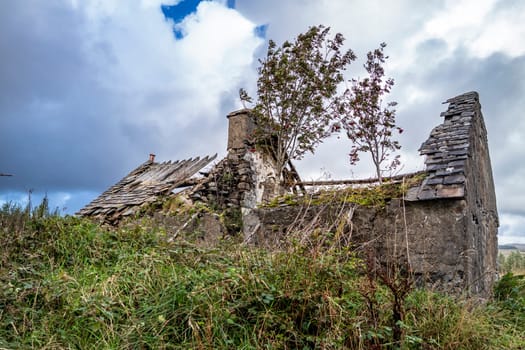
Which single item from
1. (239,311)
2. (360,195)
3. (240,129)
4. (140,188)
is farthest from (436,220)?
(140,188)

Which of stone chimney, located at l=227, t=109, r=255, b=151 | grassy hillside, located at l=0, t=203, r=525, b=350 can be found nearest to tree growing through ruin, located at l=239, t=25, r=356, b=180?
stone chimney, located at l=227, t=109, r=255, b=151

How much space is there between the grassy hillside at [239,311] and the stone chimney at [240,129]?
6.58 meters

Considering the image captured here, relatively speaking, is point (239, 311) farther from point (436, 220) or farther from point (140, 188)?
point (140, 188)

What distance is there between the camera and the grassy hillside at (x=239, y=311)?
3.44 m

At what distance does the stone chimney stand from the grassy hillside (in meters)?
6.58

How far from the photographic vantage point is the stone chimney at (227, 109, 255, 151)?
1105cm

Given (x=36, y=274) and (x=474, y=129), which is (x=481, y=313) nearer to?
(x=474, y=129)

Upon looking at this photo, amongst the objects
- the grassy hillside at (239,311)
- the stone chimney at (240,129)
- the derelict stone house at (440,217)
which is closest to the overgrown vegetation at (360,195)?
the derelict stone house at (440,217)

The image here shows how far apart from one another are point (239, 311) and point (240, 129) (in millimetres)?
7903

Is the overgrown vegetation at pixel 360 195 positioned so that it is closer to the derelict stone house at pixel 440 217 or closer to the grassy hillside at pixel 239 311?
the derelict stone house at pixel 440 217

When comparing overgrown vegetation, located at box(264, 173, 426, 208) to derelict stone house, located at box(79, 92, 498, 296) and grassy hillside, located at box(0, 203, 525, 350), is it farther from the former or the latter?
grassy hillside, located at box(0, 203, 525, 350)

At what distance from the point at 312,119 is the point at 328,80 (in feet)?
3.74

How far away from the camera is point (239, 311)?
12.0ft

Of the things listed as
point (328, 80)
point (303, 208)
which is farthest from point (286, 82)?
point (303, 208)
